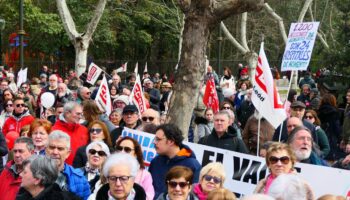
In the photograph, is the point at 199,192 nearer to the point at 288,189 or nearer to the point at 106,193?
the point at 106,193

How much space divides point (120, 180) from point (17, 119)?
5.46 meters

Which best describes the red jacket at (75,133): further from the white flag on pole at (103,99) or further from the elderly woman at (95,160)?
the white flag on pole at (103,99)

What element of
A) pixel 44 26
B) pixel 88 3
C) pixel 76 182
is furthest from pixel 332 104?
pixel 88 3

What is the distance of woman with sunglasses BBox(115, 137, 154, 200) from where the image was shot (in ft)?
20.4

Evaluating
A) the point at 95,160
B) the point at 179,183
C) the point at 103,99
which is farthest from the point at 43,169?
the point at 103,99

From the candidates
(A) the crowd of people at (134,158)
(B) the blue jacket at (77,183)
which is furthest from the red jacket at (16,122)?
(B) the blue jacket at (77,183)

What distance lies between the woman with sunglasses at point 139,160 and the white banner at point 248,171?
4.82 feet

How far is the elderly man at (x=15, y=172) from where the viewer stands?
6172mm

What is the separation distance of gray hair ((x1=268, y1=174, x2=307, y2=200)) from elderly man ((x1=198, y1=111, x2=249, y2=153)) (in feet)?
11.4

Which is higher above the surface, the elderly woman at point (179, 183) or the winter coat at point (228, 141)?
the winter coat at point (228, 141)

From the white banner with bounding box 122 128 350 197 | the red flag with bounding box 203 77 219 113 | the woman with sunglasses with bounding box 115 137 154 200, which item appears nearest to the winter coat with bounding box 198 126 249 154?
the white banner with bounding box 122 128 350 197

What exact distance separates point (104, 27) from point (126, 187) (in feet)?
101

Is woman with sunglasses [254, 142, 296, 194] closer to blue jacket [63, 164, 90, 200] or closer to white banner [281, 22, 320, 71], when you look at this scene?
blue jacket [63, 164, 90, 200]

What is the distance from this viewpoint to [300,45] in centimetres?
1319
